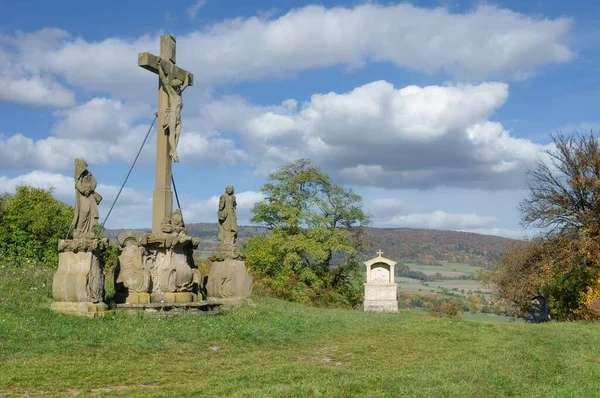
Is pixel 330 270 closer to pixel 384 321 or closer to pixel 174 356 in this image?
pixel 384 321

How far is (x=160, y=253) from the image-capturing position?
48.2ft

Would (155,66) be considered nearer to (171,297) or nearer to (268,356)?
(171,297)

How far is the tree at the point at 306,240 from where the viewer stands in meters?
38.2

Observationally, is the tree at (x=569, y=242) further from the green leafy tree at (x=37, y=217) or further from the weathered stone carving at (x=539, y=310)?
the green leafy tree at (x=37, y=217)

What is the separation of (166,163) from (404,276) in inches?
2602

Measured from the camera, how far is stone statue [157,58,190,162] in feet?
51.8

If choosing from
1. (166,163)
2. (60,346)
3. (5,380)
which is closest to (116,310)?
(60,346)

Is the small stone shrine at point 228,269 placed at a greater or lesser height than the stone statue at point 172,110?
lesser

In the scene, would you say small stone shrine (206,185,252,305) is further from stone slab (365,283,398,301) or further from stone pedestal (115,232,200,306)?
stone slab (365,283,398,301)

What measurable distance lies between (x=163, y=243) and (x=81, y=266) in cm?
219

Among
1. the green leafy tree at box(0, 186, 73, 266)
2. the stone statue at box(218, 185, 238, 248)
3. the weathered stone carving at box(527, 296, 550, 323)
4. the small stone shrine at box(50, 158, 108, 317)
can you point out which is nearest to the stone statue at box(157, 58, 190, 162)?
the stone statue at box(218, 185, 238, 248)

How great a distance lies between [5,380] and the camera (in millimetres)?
7703

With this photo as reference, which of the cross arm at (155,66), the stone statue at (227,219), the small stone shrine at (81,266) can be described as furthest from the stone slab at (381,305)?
the small stone shrine at (81,266)

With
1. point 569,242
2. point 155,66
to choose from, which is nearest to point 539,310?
point 569,242
